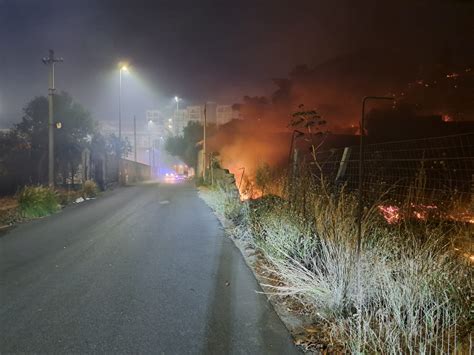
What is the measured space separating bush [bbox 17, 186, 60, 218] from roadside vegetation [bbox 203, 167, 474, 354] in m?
9.13

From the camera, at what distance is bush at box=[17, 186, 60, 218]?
12179 mm

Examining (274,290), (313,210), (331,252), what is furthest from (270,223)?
(331,252)

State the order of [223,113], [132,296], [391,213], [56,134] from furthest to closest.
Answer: [223,113] → [56,134] → [391,213] → [132,296]

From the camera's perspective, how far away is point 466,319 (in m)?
3.35

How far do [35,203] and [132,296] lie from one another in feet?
29.1

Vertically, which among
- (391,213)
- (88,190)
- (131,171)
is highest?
(131,171)

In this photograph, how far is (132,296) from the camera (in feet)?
16.5

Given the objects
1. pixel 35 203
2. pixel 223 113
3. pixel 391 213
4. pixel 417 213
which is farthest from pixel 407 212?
pixel 223 113

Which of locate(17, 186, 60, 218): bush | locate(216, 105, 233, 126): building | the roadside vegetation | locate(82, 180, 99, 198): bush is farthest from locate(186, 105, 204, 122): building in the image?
the roadside vegetation

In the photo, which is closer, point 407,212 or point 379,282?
point 379,282

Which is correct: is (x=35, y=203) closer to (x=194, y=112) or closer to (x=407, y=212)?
(x=407, y=212)

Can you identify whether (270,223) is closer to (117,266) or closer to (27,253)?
(117,266)

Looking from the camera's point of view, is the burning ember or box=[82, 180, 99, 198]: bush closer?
the burning ember

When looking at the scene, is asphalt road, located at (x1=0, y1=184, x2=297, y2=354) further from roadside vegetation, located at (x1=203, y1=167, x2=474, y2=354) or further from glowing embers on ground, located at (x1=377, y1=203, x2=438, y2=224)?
glowing embers on ground, located at (x1=377, y1=203, x2=438, y2=224)
